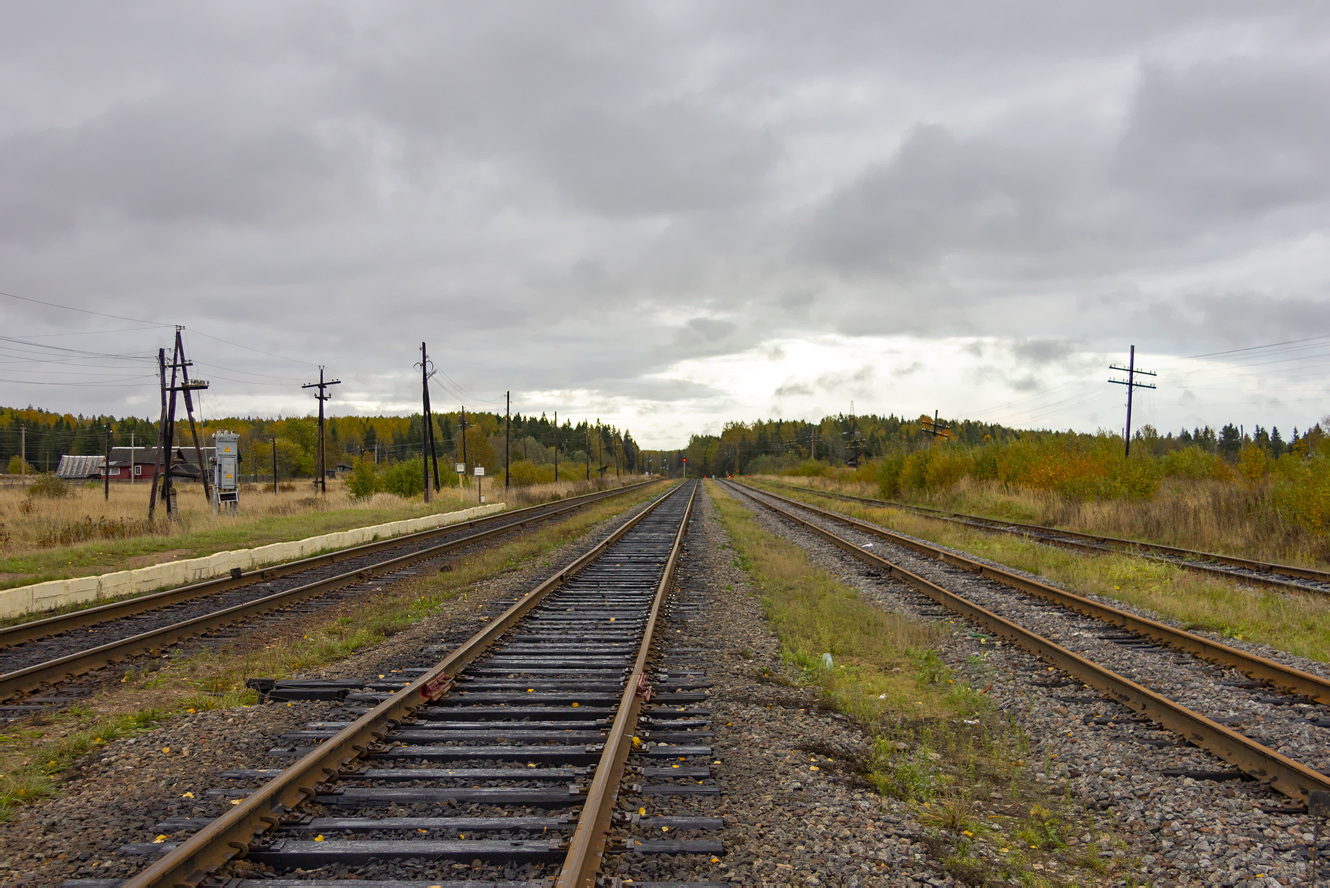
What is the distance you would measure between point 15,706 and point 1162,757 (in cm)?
897

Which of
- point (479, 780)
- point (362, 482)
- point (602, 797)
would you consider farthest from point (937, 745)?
point (362, 482)

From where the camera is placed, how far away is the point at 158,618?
1016 centimetres

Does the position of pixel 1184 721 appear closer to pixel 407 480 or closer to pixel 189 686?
pixel 189 686

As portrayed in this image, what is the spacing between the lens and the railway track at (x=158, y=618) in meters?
7.28

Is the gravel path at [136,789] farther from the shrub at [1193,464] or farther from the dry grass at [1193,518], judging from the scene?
the shrub at [1193,464]

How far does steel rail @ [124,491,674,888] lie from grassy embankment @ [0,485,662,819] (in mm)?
1585

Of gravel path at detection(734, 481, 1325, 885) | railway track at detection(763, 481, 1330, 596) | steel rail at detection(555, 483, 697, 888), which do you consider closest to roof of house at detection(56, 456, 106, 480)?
railway track at detection(763, 481, 1330, 596)

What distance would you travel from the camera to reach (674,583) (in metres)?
12.9

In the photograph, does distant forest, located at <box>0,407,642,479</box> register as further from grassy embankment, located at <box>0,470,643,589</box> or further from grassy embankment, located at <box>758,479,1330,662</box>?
grassy embankment, located at <box>758,479,1330,662</box>

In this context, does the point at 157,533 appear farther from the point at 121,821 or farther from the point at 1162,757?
the point at 1162,757

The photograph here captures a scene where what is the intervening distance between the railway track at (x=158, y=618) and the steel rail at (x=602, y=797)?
5.04 m

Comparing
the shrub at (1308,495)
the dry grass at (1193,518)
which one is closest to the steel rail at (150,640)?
the dry grass at (1193,518)

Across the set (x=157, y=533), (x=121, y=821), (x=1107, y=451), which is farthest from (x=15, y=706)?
(x=1107, y=451)

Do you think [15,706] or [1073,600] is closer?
[15,706]
